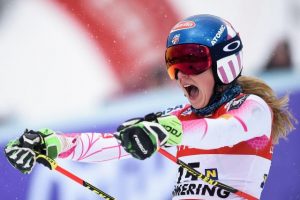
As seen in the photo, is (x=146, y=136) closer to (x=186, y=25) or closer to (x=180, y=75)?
(x=180, y=75)

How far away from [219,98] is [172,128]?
82 cm

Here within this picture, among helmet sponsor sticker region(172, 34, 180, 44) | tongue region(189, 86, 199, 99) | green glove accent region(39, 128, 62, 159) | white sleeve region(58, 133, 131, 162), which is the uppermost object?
helmet sponsor sticker region(172, 34, 180, 44)

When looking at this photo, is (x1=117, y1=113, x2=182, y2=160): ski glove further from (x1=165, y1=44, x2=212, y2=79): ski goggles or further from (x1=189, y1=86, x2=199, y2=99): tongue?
(x1=189, y1=86, x2=199, y2=99): tongue

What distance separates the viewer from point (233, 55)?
12.6 ft

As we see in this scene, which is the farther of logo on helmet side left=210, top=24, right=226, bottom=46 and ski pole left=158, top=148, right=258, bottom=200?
logo on helmet side left=210, top=24, right=226, bottom=46

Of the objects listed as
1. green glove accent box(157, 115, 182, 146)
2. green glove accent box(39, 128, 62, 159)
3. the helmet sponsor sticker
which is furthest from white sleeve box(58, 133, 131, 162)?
green glove accent box(157, 115, 182, 146)

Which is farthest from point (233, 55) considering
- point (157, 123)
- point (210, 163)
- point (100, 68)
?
point (100, 68)

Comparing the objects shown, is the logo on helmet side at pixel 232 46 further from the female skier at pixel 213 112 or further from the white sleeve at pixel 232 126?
the white sleeve at pixel 232 126

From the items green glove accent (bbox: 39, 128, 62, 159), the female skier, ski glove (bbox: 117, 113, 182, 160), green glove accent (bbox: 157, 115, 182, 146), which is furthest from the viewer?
the female skier

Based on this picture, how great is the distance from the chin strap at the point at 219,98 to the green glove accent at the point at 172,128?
75 centimetres

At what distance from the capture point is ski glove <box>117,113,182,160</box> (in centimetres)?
297

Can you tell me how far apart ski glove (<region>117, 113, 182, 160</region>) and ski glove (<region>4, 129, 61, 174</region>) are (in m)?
0.48

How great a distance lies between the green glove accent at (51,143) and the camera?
11.4 ft

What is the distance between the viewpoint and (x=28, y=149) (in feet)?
11.0
